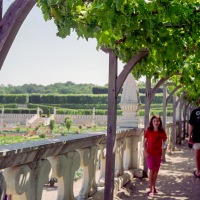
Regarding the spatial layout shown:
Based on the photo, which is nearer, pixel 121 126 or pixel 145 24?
pixel 145 24

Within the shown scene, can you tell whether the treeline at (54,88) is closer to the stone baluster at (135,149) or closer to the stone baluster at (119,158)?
the stone baluster at (135,149)

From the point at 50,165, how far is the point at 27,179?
347 mm

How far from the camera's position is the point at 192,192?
603 cm

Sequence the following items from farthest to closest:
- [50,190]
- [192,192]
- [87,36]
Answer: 1. [50,190]
2. [192,192]
3. [87,36]

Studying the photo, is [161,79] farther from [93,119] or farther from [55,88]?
[55,88]

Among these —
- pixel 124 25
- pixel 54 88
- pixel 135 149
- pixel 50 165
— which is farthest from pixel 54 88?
pixel 50 165

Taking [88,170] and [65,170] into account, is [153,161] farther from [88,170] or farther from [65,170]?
[65,170]

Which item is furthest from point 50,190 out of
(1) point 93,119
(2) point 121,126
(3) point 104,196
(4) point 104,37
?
(1) point 93,119

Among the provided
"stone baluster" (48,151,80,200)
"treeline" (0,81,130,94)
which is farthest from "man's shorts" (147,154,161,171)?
"treeline" (0,81,130,94)

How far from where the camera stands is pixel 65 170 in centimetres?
318

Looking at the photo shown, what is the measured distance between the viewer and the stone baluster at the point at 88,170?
382 cm

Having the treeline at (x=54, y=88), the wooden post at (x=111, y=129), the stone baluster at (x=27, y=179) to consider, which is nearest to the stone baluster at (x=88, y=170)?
the wooden post at (x=111, y=129)

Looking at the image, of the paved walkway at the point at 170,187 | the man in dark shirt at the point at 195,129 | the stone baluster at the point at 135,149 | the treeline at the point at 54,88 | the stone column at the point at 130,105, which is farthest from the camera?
the treeline at the point at 54,88

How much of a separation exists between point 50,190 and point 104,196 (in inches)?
442
